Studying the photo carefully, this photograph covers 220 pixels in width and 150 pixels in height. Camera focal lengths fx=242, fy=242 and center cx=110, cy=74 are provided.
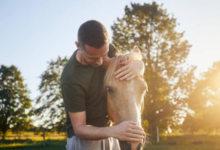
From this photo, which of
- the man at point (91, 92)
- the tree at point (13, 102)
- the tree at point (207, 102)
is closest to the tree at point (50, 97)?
the tree at point (13, 102)

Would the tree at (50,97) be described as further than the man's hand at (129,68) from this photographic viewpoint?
Yes

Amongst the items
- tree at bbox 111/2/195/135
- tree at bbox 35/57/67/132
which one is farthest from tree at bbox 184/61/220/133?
tree at bbox 35/57/67/132

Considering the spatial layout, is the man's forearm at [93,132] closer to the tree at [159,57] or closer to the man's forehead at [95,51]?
the man's forehead at [95,51]

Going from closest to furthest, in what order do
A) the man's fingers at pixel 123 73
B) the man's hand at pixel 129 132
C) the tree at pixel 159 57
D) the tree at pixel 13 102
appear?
the man's hand at pixel 129 132 → the man's fingers at pixel 123 73 → the tree at pixel 159 57 → the tree at pixel 13 102

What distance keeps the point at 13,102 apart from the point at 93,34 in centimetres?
3572

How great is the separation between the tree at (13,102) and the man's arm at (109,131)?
33244 mm

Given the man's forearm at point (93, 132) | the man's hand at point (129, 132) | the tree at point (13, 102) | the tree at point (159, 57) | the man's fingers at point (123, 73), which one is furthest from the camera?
the tree at point (13, 102)

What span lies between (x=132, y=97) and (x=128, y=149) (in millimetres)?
450

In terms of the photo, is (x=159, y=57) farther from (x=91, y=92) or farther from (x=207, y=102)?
(x=91, y=92)

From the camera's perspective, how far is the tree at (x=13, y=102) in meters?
33.1

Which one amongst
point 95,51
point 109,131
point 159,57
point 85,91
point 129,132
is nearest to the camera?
point 129,132

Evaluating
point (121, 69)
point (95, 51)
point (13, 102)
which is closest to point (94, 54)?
point (95, 51)

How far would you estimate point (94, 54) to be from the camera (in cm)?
219

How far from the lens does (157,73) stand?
77.5ft
